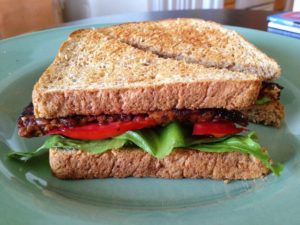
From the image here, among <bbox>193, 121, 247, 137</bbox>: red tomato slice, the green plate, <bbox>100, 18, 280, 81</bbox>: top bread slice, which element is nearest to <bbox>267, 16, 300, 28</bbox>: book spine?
<bbox>100, 18, 280, 81</bbox>: top bread slice

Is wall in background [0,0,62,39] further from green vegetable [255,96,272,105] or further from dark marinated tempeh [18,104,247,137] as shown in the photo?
green vegetable [255,96,272,105]

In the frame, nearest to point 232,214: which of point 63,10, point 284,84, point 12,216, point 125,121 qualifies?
point 125,121

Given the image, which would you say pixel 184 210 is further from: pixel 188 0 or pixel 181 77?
pixel 188 0

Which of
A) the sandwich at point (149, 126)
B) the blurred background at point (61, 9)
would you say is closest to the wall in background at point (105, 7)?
the blurred background at point (61, 9)

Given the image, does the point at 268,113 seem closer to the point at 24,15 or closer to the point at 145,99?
the point at 145,99

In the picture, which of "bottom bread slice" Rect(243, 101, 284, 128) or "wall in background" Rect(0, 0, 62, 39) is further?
"wall in background" Rect(0, 0, 62, 39)

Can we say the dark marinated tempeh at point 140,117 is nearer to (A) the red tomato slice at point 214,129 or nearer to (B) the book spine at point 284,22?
(A) the red tomato slice at point 214,129
